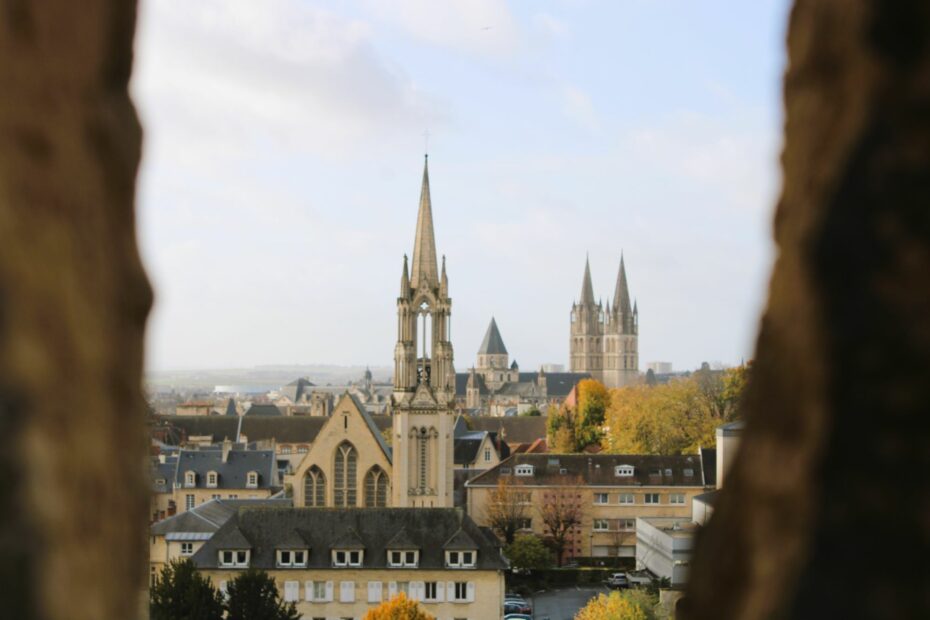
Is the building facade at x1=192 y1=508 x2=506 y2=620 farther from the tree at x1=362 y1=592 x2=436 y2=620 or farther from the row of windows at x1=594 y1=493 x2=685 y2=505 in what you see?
the row of windows at x1=594 y1=493 x2=685 y2=505

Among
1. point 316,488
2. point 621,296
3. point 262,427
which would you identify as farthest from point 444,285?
point 621,296

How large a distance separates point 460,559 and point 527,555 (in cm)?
1506

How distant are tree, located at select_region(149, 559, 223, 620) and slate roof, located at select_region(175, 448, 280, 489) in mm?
37241

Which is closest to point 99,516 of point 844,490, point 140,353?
point 140,353

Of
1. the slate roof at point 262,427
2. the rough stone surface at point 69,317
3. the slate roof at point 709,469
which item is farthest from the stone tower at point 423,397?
the rough stone surface at point 69,317

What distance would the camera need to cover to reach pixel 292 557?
134 ft

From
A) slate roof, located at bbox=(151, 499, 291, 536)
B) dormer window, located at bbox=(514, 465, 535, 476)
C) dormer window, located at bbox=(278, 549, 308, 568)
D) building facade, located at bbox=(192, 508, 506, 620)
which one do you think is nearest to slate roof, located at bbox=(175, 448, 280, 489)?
dormer window, located at bbox=(514, 465, 535, 476)

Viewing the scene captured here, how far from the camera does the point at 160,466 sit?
239 ft

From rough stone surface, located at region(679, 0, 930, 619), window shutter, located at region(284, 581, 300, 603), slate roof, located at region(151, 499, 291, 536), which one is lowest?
window shutter, located at region(284, 581, 300, 603)

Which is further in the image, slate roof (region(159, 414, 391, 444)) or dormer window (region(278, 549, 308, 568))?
slate roof (region(159, 414, 391, 444))

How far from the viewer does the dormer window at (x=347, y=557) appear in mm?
40719

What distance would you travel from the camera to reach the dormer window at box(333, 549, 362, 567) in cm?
4072

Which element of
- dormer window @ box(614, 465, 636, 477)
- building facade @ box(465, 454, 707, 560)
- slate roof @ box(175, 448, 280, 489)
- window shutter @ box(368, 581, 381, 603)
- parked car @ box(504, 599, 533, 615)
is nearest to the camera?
window shutter @ box(368, 581, 381, 603)

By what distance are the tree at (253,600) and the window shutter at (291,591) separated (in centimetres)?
608
